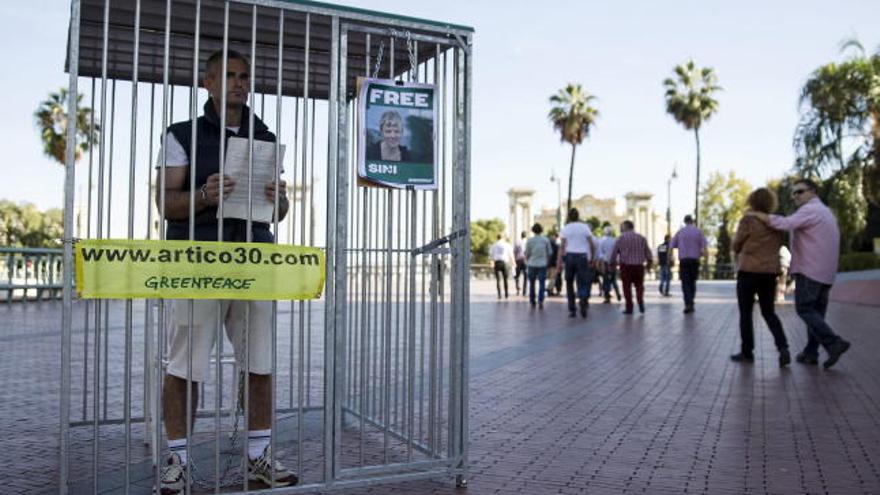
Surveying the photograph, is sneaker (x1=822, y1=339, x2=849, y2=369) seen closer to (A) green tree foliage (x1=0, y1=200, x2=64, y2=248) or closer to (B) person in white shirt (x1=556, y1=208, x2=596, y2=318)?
(B) person in white shirt (x1=556, y1=208, x2=596, y2=318)

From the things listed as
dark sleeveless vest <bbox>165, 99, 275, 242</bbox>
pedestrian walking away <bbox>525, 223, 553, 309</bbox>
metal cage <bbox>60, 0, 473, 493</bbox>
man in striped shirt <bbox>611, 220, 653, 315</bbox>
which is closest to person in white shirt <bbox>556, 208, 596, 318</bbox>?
man in striped shirt <bbox>611, 220, 653, 315</bbox>

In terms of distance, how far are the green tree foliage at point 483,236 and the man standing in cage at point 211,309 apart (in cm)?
7348

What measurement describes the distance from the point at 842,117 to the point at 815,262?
1739 cm

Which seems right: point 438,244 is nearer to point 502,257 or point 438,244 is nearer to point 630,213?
point 502,257

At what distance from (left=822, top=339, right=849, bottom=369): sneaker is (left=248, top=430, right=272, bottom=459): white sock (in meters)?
6.15

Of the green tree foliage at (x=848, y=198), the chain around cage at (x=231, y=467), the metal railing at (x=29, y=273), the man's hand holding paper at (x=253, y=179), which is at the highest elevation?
the green tree foliage at (x=848, y=198)

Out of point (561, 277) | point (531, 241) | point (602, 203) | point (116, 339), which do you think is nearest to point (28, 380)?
point (116, 339)

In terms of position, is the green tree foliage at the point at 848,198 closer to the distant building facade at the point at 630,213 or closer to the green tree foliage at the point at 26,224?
the distant building facade at the point at 630,213

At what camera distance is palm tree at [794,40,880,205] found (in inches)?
886

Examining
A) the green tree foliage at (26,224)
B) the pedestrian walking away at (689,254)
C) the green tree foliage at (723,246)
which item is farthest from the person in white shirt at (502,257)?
the green tree foliage at (26,224)

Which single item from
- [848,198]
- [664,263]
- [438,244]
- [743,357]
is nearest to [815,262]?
[743,357]

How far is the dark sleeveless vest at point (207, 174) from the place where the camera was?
3910 mm

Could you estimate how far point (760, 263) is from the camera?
8.66 meters

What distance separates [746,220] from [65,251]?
6957 mm
